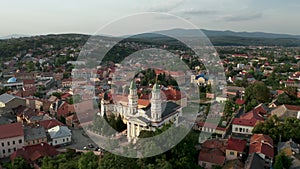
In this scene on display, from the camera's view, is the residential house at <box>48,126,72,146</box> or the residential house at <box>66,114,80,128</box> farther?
the residential house at <box>66,114,80,128</box>

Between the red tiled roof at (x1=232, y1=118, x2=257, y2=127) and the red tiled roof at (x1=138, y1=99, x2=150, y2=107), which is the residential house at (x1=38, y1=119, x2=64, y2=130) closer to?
the red tiled roof at (x1=138, y1=99, x2=150, y2=107)

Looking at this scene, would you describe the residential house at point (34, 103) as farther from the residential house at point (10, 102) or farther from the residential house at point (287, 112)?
the residential house at point (287, 112)

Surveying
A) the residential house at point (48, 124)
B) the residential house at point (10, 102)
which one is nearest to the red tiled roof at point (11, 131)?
the residential house at point (48, 124)

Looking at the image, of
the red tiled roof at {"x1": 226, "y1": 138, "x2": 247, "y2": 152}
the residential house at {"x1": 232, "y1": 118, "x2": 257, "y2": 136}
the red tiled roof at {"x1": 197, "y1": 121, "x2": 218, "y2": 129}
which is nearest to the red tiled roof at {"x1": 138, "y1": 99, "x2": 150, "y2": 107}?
the red tiled roof at {"x1": 197, "y1": 121, "x2": 218, "y2": 129}

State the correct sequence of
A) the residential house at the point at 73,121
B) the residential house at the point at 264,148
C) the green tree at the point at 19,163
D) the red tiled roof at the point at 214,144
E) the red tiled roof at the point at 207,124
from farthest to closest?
the residential house at the point at 73,121, the red tiled roof at the point at 207,124, the red tiled roof at the point at 214,144, the residential house at the point at 264,148, the green tree at the point at 19,163

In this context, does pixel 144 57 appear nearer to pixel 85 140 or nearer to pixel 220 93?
pixel 220 93

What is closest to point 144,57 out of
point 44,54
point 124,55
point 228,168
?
point 124,55

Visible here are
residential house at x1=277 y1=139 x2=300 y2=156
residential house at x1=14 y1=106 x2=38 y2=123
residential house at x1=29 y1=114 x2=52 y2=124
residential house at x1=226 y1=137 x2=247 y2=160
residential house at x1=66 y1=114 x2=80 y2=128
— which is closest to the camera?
residential house at x1=277 y1=139 x2=300 y2=156
